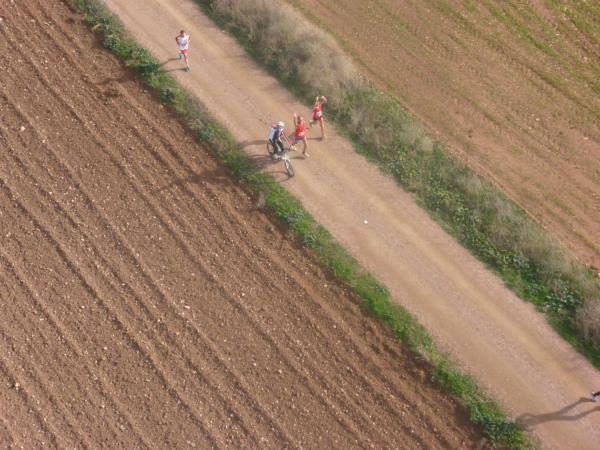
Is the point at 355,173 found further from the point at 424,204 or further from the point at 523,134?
the point at 523,134

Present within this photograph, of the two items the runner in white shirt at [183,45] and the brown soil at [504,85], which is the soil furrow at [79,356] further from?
the brown soil at [504,85]

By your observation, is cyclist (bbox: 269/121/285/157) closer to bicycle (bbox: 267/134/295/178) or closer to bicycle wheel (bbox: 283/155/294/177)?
bicycle (bbox: 267/134/295/178)

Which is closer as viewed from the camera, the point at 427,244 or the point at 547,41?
the point at 427,244

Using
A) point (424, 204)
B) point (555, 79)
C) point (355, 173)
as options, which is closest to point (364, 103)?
point (355, 173)

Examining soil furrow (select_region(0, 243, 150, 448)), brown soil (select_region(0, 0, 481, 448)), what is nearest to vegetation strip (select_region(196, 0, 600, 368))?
brown soil (select_region(0, 0, 481, 448))

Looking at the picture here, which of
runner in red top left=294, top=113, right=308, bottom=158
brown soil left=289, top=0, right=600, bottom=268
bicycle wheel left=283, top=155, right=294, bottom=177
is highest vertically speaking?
brown soil left=289, top=0, right=600, bottom=268

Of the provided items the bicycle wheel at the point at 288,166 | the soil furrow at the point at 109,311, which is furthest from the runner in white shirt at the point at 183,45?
the soil furrow at the point at 109,311

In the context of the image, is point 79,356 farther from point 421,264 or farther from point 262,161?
point 421,264
